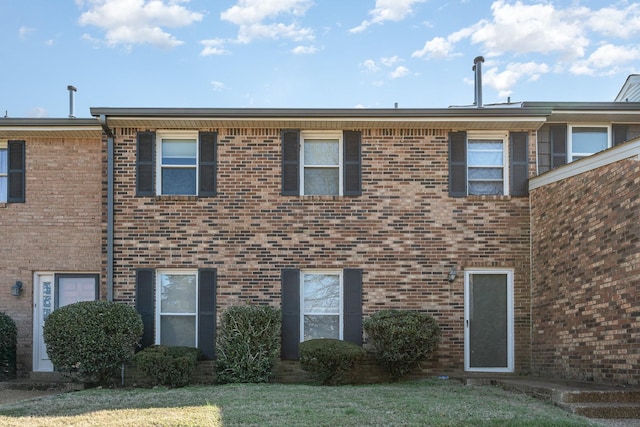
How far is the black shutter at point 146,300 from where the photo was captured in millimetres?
12102

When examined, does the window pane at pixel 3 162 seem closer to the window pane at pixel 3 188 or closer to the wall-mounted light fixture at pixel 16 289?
the window pane at pixel 3 188

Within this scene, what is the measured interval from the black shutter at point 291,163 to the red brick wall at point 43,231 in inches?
146

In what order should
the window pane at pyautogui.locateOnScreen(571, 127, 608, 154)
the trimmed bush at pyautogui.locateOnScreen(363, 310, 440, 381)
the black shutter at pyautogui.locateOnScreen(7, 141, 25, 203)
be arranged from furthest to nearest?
the black shutter at pyautogui.locateOnScreen(7, 141, 25, 203) < the window pane at pyautogui.locateOnScreen(571, 127, 608, 154) < the trimmed bush at pyautogui.locateOnScreen(363, 310, 440, 381)

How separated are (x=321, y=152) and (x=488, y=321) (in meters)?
4.26

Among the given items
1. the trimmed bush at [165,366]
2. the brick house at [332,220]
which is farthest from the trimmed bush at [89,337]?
the brick house at [332,220]

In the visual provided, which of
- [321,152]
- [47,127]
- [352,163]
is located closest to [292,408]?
[352,163]

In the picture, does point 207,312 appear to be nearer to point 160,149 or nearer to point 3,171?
point 160,149

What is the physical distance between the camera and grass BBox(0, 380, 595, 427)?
7.51 m

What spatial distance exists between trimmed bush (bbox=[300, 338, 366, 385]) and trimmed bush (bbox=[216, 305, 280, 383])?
690 millimetres

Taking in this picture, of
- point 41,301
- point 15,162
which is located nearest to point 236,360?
point 41,301

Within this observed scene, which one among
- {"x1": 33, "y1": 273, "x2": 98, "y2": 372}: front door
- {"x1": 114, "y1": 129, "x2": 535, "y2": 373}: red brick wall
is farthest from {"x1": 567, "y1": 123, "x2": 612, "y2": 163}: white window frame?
{"x1": 33, "y1": 273, "x2": 98, "y2": 372}: front door

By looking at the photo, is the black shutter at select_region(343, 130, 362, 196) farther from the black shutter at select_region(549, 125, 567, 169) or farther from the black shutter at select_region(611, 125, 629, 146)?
the black shutter at select_region(611, 125, 629, 146)

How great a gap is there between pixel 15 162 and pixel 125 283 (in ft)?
11.2

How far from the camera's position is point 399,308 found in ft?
39.8
